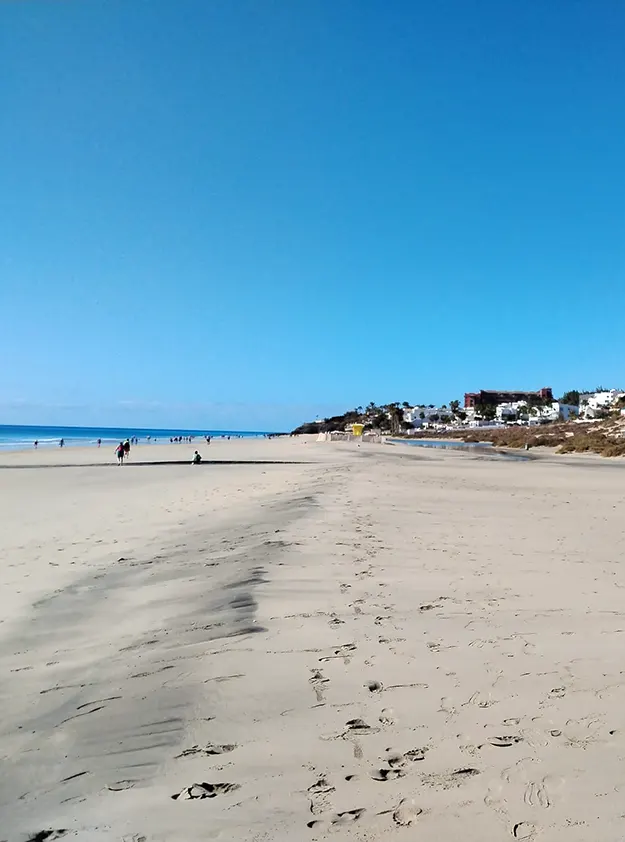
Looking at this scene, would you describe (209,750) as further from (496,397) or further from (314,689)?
(496,397)

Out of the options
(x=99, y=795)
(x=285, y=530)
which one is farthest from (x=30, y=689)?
(x=285, y=530)

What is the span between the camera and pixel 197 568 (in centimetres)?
627

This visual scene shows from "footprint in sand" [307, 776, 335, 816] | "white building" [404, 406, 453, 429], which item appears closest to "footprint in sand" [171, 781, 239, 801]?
"footprint in sand" [307, 776, 335, 816]

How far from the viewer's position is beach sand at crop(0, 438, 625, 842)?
2.28 metres

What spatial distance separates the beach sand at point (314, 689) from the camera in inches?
89.9

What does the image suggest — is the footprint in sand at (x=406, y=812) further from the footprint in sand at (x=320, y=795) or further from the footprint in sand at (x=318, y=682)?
the footprint in sand at (x=318, y=682)

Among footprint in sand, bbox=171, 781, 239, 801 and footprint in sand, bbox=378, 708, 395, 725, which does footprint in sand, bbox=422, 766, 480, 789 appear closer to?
footprint in sand, bbox=378, 708, 395, 725

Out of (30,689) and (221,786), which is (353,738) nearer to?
(221,786)

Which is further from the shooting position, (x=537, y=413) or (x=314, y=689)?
(x=537, y=413)

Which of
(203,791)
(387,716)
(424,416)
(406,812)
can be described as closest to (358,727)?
(387,716)

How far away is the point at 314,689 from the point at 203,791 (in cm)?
101

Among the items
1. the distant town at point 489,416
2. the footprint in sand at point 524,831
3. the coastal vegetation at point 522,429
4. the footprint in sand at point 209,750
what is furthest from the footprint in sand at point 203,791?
the distant town at point 489,416

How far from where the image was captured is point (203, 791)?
7.97 feet

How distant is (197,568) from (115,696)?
9.54ft
